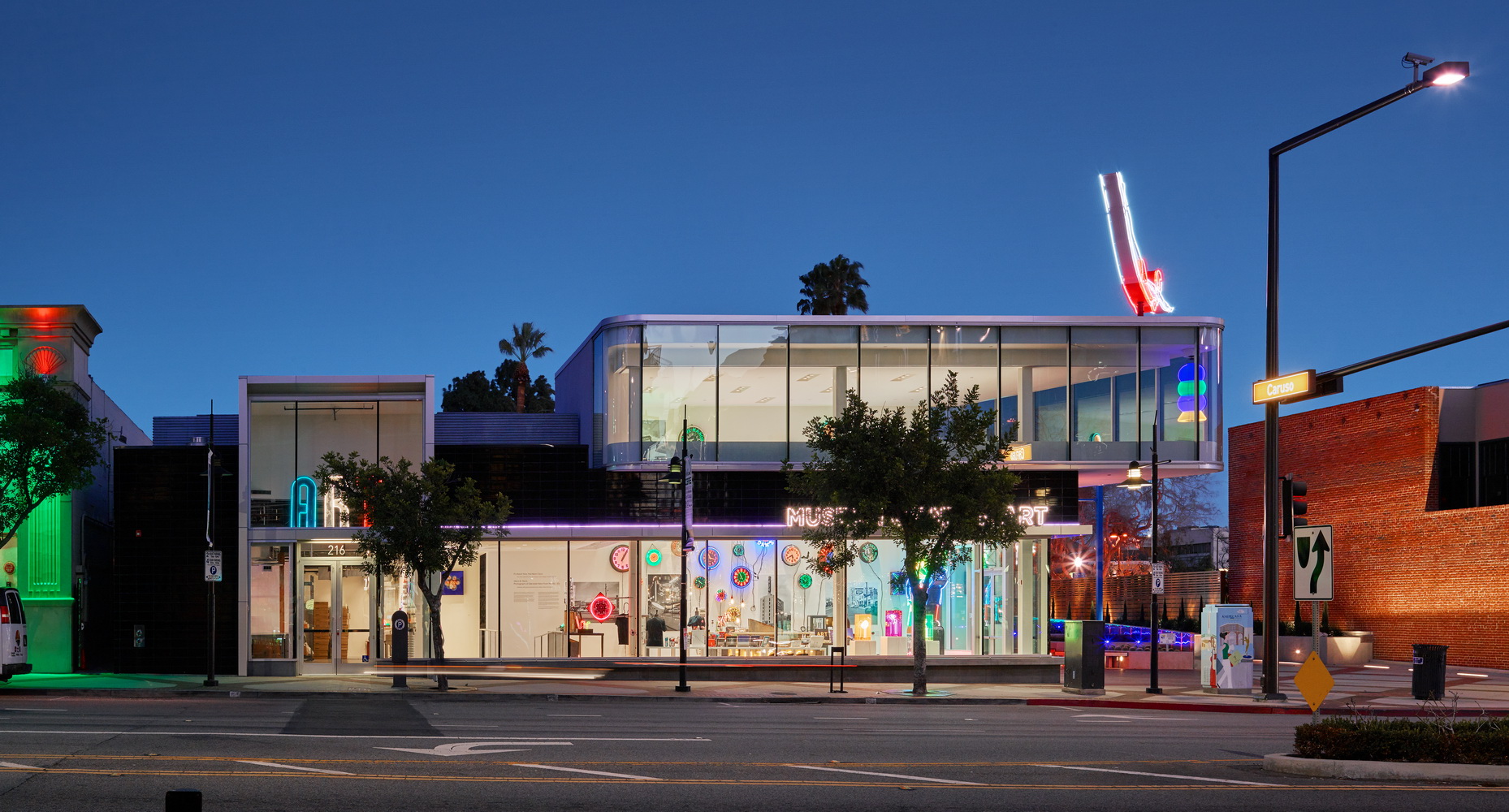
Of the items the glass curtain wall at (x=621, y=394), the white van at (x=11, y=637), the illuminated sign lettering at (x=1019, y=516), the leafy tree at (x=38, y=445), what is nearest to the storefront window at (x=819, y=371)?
the illuminated sign lettering at (x=1019, y=516)

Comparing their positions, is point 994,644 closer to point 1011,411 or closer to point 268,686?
point 1011,411

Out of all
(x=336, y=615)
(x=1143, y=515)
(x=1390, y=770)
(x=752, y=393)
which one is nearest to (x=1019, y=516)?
(x=752, y=393)

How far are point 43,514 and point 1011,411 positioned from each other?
24391 millimetres

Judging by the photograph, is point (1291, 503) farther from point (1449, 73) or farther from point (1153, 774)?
point (1153, 774)

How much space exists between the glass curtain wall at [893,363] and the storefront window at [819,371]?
296 millimetres

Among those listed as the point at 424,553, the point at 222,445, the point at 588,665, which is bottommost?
the point at 588,665

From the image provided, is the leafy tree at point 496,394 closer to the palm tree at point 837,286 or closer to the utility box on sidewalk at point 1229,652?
the palm tree at point 837,286

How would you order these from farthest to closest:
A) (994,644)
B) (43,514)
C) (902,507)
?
1. (994,644)
2. (43,514)
3. (902,507)

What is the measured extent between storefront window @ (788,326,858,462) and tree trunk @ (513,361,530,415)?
52.7 m

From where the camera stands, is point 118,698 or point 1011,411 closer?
point 118,698

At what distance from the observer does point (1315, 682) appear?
17.3 metres

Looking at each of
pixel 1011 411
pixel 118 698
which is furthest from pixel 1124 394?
pixel 118 698

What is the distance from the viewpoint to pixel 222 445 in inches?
1394

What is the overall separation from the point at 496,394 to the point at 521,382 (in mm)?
9266
